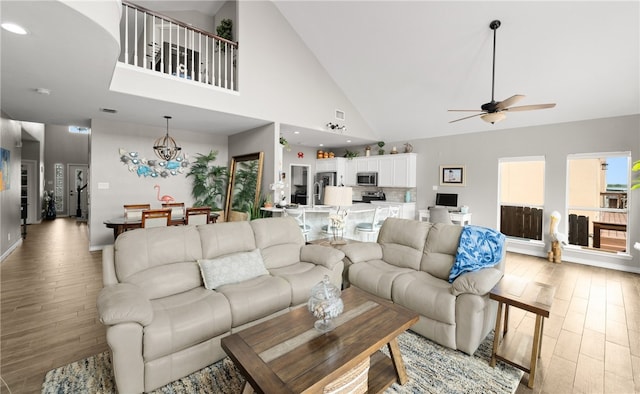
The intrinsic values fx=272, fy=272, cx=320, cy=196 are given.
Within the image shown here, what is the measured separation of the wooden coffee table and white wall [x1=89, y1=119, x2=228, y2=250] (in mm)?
5305

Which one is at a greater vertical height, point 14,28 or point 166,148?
point 14,28

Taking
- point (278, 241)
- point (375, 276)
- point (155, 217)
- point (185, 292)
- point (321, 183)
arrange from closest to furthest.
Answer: point (185, 292), point (375, 276), point (278, 241), point (155, 217), point (321, 183)

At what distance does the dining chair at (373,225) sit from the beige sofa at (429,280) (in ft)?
4.61

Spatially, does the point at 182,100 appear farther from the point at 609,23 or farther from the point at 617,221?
the point at 617,221

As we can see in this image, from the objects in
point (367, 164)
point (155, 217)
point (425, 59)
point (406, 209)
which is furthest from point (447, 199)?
point (155, 217)

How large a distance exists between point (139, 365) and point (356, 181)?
23.1 ft

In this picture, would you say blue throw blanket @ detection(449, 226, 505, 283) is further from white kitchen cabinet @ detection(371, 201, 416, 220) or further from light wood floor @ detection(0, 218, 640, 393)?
white kitchen cabinet @ detection(371, 201, 416, 220)

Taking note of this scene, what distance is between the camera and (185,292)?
2.31m

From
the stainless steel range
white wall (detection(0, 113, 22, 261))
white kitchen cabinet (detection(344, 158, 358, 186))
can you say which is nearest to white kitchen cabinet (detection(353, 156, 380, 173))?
white kitchen cabinet (detection(344, 158, 358, 186))

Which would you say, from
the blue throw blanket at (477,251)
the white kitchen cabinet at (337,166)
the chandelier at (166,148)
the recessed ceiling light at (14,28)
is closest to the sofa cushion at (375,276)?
the blue throw blanket at (477,251)

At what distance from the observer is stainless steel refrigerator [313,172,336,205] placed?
27.9 ft

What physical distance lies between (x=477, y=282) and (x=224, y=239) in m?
2.29

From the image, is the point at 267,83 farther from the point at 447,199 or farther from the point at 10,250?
the point at 10,250

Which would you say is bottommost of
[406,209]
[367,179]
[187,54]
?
[406,209]
